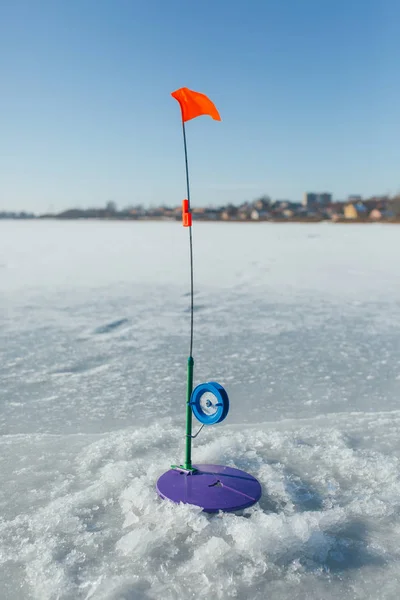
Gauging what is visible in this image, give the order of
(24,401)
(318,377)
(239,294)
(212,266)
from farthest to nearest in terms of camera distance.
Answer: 1. (212,266)
2. (239,294)
3. (318,377)
4. (24,401)

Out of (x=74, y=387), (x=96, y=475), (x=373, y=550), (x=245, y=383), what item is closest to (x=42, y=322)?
(x=74, y=387)

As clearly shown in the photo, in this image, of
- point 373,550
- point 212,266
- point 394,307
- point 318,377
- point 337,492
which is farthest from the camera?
point 212,266

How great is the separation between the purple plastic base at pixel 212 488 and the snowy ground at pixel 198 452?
55 mm

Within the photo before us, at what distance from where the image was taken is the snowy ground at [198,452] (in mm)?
1792

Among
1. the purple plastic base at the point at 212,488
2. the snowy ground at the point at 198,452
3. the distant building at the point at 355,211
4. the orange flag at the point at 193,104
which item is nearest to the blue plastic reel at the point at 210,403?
the purple plastic base at the point at 212,488

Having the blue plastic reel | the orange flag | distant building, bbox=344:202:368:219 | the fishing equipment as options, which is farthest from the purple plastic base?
distant building, bbox=344:202:368:219

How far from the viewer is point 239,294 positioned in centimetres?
805

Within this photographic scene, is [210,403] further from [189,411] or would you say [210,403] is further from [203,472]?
[203,472]

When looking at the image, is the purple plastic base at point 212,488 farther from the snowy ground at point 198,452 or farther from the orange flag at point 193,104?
the orange flag at point 193,104

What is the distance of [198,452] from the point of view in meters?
2.73

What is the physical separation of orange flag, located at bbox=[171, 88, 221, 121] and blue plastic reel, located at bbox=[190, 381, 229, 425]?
1.16m

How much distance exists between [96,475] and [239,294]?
575cm

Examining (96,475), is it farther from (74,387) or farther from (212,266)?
(212,266)

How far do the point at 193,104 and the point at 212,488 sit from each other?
166cm
